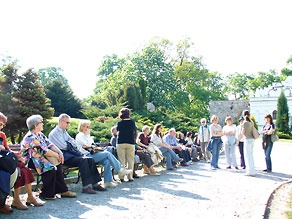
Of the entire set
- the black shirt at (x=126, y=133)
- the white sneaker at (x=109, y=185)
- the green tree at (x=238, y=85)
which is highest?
the green tree at (x=238, y=85)

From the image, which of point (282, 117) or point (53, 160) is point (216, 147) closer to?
point (53, 160)

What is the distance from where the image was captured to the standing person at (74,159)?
7.40 metres

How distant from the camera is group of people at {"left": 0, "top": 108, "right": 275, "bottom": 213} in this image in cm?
609

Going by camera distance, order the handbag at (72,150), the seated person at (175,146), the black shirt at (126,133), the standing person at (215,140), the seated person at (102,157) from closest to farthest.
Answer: the handbag at (72,150) < the seated person at (102,157) < the black shirt at (126,133) < the standing person at (215,140) < the seated person at (175,146)

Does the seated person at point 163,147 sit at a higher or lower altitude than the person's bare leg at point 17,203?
higher

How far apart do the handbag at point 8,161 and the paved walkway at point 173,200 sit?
25.6 inches

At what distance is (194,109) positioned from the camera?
53781mm

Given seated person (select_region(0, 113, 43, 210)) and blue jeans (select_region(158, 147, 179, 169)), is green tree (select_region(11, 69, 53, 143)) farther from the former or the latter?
seated person (select_region(0, 113, 43, 210))

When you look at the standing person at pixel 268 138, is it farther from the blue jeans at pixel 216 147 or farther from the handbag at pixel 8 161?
the handbag at pixel 8 161

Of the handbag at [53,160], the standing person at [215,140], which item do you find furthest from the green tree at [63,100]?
the handbag at [53,160]

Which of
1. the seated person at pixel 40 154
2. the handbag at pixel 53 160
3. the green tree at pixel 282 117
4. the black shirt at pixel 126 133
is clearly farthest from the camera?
the green tree at pixel 282 117

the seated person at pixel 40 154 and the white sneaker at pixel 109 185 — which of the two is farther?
the white sneaker at pixel 109 185

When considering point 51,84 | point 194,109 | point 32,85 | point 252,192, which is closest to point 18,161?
point 252,192

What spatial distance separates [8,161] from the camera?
5.58 meters
